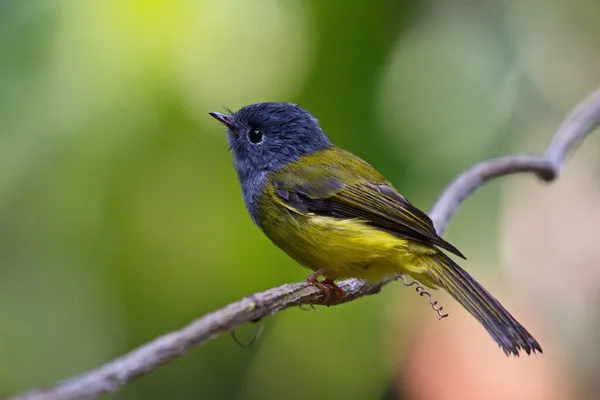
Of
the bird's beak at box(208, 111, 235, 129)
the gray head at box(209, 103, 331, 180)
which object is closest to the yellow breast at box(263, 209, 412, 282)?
the gray head at box(209, 103, 331, 180)

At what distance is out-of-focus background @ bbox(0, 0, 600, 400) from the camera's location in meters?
2.77

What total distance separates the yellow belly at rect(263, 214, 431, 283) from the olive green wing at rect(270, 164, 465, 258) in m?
0.05

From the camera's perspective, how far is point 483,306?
6.49ft

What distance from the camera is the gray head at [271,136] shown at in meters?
2.58

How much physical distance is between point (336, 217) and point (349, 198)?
9 centimetres

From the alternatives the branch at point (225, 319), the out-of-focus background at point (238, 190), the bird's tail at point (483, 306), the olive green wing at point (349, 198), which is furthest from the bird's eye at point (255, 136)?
the bird's tail at point (483, 306)

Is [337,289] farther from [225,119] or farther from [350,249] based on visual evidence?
[225,119]

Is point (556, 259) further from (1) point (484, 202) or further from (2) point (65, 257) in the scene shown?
(2) point (65, 257)

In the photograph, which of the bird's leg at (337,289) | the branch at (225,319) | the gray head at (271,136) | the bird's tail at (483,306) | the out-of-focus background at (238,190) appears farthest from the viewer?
the out-of-focus background at (238,190)

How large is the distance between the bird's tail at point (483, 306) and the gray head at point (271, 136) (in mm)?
719

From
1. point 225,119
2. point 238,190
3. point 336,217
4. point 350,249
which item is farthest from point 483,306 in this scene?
point 238,190

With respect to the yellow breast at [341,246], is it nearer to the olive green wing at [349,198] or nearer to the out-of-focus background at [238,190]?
the olive green wing at [349,198]

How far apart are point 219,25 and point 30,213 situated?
3.59 feet

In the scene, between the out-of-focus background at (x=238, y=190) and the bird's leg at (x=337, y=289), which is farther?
the out-of-focus background at (x=238, y=190)
